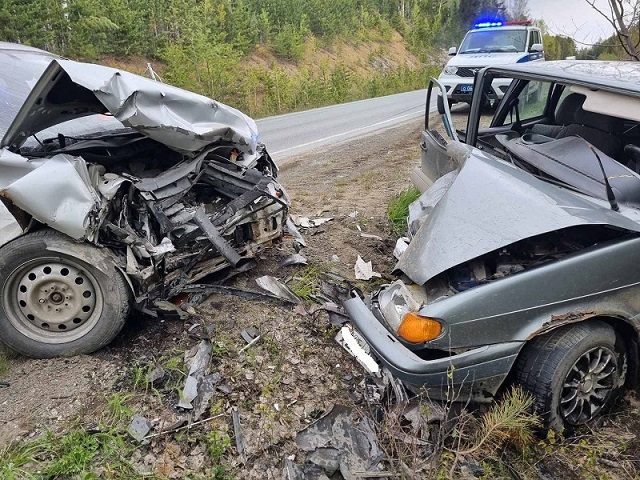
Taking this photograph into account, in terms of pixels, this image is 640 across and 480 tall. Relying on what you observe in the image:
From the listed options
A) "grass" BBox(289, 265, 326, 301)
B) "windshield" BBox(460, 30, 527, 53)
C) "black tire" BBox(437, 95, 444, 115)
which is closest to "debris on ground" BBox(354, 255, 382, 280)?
"grass" BBox(289, 265, 326, 301)

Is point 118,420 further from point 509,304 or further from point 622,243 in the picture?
point 622,243

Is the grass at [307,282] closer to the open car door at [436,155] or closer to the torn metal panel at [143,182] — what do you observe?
the torn metal panel at [143,182]

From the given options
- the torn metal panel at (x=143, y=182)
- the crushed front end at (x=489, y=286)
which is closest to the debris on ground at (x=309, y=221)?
the torn metal panel at (x=143, y=182)

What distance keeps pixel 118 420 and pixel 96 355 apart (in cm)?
66

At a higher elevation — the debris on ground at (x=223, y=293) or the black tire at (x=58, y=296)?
the black tire at (x=58, y=296)

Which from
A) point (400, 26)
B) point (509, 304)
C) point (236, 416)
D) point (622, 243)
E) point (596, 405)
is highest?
point (400, 26)

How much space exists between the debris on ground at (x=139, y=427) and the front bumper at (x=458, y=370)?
1.26 metres

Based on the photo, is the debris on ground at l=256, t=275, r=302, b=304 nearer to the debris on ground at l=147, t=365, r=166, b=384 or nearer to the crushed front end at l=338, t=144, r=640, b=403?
the crushed front end at l=338, t=144, r=640, b=403

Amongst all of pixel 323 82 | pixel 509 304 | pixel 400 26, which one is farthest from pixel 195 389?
pixel 400 26

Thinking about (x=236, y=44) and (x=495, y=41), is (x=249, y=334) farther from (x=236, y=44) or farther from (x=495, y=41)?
(x=236, y=44)

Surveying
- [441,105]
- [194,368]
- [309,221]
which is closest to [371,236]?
[309,221]

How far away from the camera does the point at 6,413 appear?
261cm

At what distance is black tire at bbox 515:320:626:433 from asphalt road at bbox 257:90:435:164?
21.6 ft

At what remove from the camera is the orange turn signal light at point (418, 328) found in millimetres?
2355
